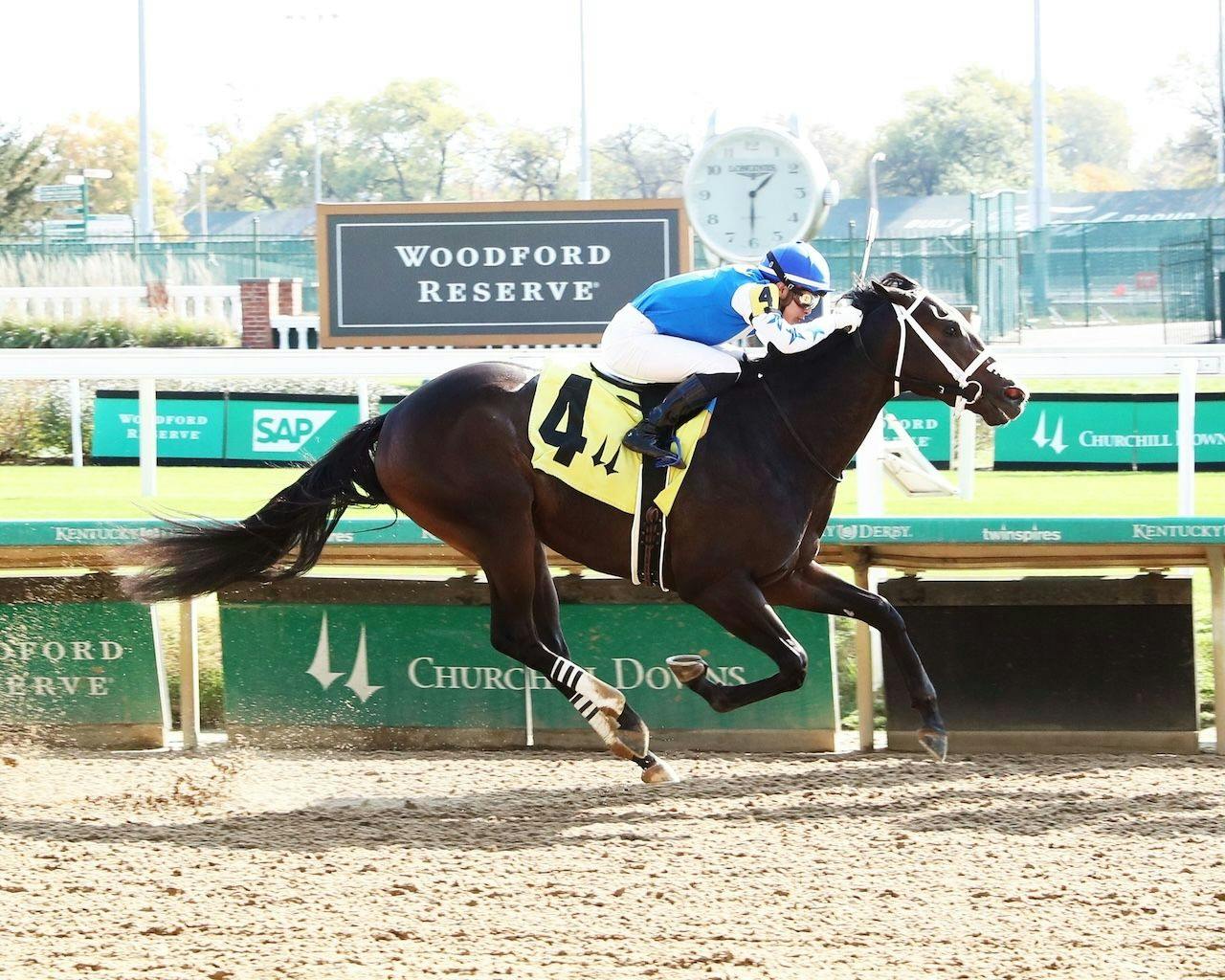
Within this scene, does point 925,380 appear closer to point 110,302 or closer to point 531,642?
point 531,642

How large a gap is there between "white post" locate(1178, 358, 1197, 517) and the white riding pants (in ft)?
12.2

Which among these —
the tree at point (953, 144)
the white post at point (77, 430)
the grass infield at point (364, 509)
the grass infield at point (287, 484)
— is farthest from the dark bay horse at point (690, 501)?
the tree at point (953, 144)

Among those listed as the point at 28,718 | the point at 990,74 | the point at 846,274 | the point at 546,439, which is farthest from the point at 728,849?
the point at 990,74

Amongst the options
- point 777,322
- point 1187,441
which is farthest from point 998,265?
point 777,322

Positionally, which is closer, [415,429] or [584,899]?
[584,899]

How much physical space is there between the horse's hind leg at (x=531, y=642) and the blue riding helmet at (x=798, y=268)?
1218 millimetres

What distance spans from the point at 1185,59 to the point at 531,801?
2999 inches

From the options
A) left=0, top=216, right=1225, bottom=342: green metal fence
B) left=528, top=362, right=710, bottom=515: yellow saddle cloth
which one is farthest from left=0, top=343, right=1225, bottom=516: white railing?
left=0, top=216, right=1225, bottom=342: green metal fence

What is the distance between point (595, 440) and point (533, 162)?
69602 millimetres

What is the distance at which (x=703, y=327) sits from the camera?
17.3ft

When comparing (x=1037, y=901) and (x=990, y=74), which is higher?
(x=990, y=74)

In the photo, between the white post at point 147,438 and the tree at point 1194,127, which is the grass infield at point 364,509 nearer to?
the white post at point 147,438

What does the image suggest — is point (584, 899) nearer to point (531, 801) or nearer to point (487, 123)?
point (531, 801)

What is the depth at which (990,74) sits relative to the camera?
271 ft
